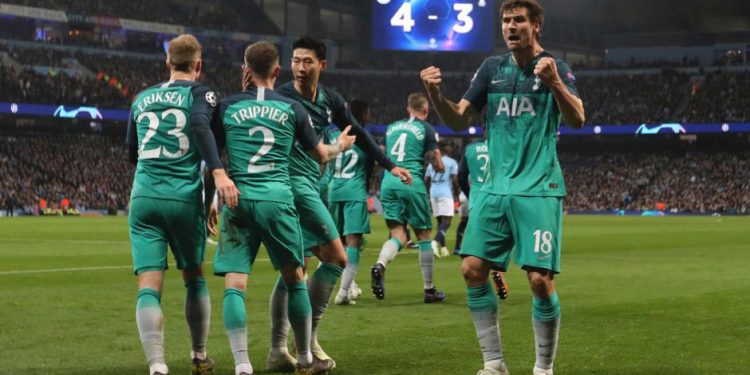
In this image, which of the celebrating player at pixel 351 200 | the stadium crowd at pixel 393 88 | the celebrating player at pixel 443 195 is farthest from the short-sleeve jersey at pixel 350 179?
the stadium crowd at pixel 393 88

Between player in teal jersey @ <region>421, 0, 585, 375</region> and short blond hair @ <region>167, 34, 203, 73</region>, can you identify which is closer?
player in teal jersey @ <region>421, 0, 585, 375</region>

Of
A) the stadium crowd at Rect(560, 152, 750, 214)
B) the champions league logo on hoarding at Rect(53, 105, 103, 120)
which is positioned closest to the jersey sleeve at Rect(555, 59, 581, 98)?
the champions league logo on hoarding at Rect(53, 105, 103, 120)

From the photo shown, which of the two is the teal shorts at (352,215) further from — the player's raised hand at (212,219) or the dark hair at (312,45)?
the player's raised hand at (212,219)

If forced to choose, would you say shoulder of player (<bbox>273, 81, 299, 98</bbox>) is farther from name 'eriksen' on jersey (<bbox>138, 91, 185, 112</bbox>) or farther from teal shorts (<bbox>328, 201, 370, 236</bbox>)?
teal shorts (<bbox>328, 201, 370, 236</bbox>)

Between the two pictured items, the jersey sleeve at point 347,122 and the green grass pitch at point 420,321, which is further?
the jersey sleeve at point 347,122

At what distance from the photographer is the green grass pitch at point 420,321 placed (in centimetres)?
757

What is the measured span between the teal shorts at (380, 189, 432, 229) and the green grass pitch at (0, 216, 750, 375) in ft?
3.05

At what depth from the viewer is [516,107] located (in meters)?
6.58

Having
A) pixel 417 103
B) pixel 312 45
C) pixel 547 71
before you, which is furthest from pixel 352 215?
pixel 547 71

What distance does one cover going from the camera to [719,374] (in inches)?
277

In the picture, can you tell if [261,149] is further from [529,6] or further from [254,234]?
[529,6]

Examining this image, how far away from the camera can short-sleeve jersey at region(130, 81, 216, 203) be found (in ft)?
21.9

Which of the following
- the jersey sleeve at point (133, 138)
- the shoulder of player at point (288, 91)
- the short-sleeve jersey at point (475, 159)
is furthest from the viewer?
the short-sleeve jersey at point (475, 159)

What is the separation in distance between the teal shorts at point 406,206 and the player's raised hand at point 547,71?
647 centimetres
